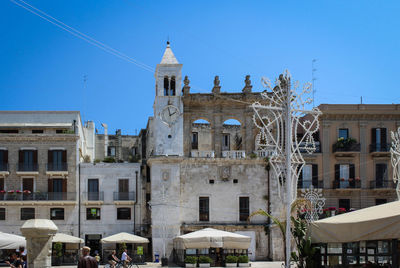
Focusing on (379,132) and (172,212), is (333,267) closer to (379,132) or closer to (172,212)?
(172,212)

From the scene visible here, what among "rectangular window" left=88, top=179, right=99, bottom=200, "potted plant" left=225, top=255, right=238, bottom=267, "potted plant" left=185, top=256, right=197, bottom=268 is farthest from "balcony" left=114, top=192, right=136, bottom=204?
"potted plant" left=225, top=255, right=238, bottom=267

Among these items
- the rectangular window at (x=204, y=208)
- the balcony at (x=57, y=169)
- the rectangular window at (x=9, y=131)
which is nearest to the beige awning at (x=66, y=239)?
the balcony at (x=57, y=169)

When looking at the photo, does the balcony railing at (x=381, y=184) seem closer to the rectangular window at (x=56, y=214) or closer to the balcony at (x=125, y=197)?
the balcony at (x=125, y=197)

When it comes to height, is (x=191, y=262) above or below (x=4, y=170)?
below

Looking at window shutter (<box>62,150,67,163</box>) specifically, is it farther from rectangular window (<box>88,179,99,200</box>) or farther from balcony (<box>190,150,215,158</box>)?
balcony (<box>190,150,215,158</box>)

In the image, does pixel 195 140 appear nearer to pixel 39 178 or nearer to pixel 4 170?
pixel 39 178

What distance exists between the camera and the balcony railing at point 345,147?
50031 mm

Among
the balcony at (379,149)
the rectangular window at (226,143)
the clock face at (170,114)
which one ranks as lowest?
the balcony at (379,149)

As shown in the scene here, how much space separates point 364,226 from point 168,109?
3270 centimetres

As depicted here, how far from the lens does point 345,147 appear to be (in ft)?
165

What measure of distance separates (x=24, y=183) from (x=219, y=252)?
16.3m

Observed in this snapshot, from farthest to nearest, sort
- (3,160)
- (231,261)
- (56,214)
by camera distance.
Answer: (3,160) < (56,214) < (231,261)

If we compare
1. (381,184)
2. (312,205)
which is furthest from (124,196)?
(381,184)

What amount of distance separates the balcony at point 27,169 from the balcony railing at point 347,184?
24.6m
